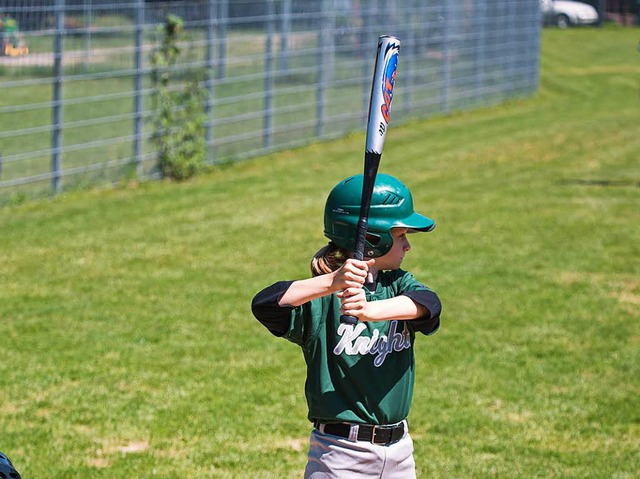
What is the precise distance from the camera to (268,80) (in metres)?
17.9

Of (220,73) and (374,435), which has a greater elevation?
(220,73)

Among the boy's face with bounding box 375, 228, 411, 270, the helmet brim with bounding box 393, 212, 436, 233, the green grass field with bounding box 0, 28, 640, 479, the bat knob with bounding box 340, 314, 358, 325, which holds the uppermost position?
the helmet brim with bounding box 393, 212, 436, 233

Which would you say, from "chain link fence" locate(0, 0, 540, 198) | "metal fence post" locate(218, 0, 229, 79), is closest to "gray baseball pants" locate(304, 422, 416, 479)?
"chain link fence" locate(0, 0, 540, 198)

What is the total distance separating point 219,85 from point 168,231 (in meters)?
5.24

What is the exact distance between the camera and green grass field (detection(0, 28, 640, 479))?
646 cm

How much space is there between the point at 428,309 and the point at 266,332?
4644 mm

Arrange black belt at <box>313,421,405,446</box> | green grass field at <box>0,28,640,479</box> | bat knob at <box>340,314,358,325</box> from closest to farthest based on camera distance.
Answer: bat knob at <box>340,314,358,325</box> < black belt at <box>313,421,405,446</box> < green grass field at <box>0,28,640,479</box>

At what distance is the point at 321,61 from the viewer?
19312 millimetres

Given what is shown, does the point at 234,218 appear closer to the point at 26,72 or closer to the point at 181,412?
the point at 26,72

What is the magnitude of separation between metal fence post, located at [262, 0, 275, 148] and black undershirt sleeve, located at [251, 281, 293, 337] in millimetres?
13766

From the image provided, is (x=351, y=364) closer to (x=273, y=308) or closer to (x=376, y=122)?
(x=273, y=308)

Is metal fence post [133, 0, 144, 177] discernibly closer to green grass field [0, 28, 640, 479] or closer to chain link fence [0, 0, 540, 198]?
chain link fence [0, 0, 540, 198]

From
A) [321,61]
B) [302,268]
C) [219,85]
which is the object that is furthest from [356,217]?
[321,61]

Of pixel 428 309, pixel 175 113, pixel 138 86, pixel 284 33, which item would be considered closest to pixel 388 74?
pixel 428 309
